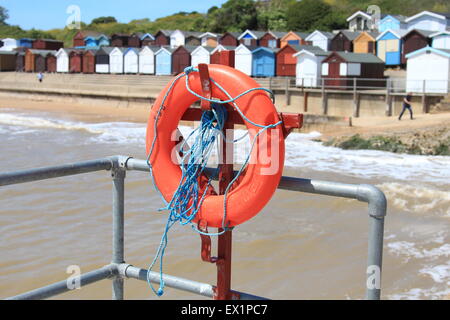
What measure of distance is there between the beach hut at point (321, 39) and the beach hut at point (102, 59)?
1407cm

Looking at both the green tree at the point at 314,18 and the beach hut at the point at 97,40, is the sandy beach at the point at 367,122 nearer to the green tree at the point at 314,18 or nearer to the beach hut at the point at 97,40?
the beach hut at the point at 97,40

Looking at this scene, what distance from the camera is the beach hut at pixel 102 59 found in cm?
4233

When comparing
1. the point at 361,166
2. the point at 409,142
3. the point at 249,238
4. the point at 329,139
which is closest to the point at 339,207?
the point at 249,238

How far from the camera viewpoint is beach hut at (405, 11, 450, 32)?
37469 millimetres

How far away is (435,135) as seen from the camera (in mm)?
17188

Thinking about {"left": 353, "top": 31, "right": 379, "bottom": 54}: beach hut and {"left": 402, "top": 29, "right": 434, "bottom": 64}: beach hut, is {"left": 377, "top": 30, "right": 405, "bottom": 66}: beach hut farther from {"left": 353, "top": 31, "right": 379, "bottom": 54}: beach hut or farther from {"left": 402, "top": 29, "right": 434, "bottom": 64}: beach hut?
{"left": 353, "top": 31, "right": 379, "bottom": 54}: beach hut

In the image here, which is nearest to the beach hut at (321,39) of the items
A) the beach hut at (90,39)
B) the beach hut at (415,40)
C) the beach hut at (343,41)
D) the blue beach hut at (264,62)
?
the beach hut at (343,41)

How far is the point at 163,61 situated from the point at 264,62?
8727mm

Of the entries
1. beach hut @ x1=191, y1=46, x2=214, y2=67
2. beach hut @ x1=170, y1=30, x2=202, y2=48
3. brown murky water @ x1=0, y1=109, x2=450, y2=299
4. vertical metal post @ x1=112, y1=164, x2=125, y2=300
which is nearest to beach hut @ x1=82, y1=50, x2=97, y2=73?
beach hut @ x1=170, y1=30, x2=202, y2=48

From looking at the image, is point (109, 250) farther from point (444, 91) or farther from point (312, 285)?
point (444, 91)

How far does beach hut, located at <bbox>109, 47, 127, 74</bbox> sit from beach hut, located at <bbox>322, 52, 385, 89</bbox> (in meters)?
18.2

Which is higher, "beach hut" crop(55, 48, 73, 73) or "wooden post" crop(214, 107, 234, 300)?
"beach hut" crop(55, 48, 73, 73)

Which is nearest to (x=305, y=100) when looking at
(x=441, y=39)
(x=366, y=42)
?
(x=441, y=39)

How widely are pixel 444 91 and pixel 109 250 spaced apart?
18.2 metres
